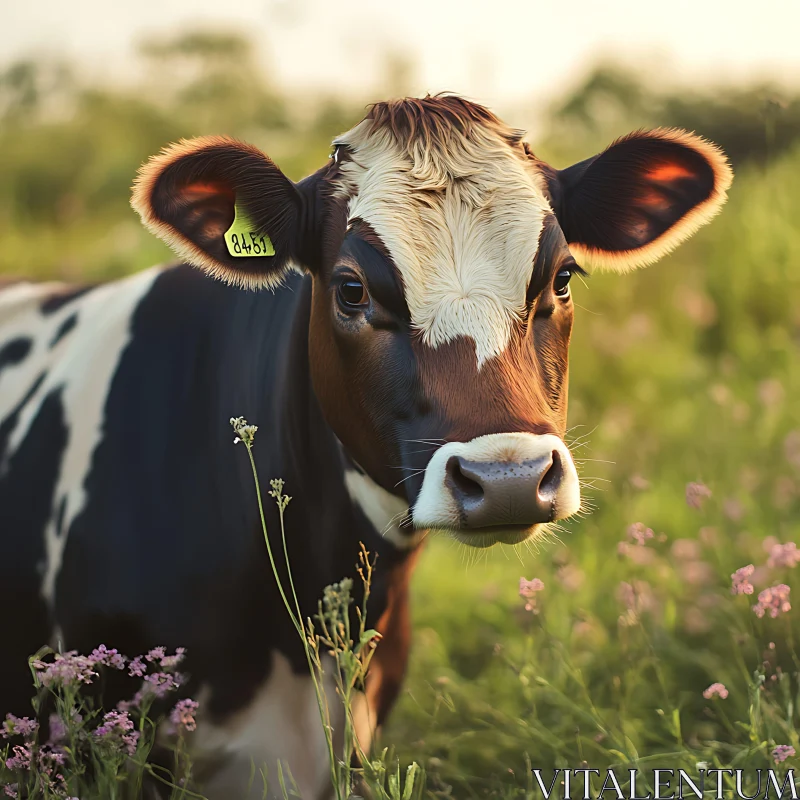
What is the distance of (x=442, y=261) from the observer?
2.56m

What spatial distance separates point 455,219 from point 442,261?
0.16 metres

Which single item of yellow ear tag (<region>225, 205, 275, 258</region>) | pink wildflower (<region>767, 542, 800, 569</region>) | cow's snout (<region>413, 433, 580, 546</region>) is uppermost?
yellow ear tag (<region>225, 205, 275, 258</region>)

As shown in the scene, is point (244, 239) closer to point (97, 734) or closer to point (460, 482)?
point (460, 482)

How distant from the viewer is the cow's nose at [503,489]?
2.22 metres

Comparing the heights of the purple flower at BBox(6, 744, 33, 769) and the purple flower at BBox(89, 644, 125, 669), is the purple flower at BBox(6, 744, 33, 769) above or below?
below

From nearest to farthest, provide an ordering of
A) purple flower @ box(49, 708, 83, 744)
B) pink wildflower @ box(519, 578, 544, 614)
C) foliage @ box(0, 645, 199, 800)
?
foliage @ box(0, 645, 199, 800), purple flower @ box(49, 708, 83, 744), pink wildflower @ box(519, 578, 544, 614)

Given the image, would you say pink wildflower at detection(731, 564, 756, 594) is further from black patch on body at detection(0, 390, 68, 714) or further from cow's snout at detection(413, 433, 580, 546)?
black patch on body at detection(0, 390, 68, 714)

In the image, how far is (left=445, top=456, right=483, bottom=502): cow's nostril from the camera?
89.8 inches

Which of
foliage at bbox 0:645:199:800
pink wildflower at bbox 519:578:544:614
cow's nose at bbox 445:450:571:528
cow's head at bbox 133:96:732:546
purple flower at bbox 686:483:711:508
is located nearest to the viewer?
cow's nose at bbox 445:450:571:528

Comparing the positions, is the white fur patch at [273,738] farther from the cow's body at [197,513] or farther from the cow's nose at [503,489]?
the cow's nose at [503,489]

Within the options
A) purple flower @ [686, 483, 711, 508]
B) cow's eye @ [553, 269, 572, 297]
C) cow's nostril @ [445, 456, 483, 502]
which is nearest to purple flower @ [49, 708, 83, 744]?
cow's nostril @ [445, 456, 483, 502]

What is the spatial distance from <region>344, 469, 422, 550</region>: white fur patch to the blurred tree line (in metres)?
9.29

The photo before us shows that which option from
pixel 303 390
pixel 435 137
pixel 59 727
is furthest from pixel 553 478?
pixel 59 727

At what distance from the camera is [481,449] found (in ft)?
7.45
